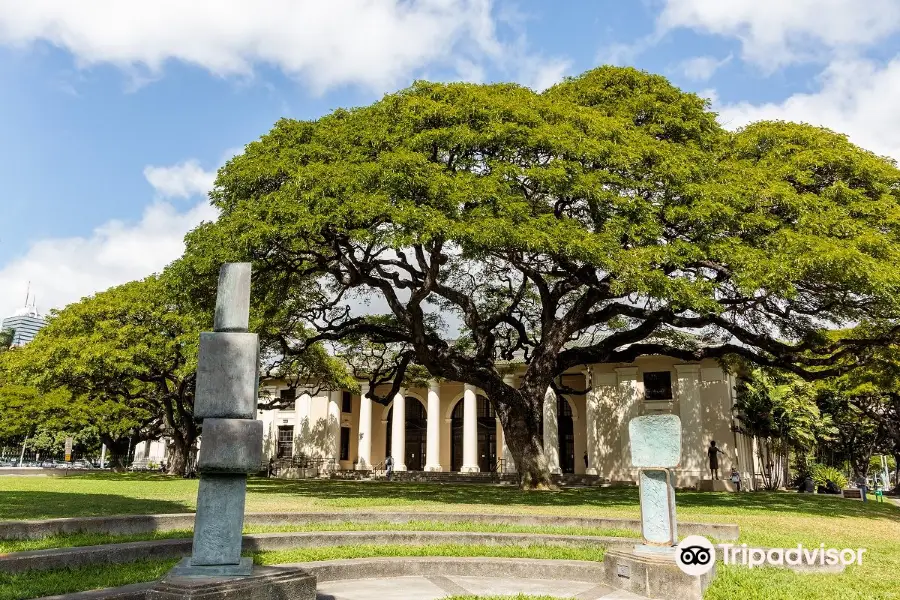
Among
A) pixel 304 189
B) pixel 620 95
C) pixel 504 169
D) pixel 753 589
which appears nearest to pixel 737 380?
pixel 620 95

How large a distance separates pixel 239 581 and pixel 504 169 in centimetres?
1263

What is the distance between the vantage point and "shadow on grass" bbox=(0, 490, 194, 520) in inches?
431

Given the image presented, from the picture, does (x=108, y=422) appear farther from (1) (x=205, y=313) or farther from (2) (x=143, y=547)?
(2) (x=143, y=547)

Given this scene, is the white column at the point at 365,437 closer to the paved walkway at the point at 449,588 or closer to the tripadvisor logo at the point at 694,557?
the paved walkway at the point at 449,588

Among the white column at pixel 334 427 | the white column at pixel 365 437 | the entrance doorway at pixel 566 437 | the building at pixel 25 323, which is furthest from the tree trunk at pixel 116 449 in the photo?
the building at pixel 25 323

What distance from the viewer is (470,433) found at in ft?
129

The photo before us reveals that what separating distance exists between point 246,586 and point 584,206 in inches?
544

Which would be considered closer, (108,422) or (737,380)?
(737,380)

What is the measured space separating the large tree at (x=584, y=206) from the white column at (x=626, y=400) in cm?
1422

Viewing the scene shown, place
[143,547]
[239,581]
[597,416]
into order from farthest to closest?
1. [597,416]
2. [143,547]
3. [239,581]

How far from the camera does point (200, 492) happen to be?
18.9 feet

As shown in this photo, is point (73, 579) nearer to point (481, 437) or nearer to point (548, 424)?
point (548, 424)

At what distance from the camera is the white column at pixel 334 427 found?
4359 centimetres

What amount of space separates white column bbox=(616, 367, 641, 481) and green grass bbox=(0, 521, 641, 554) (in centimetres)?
2457
